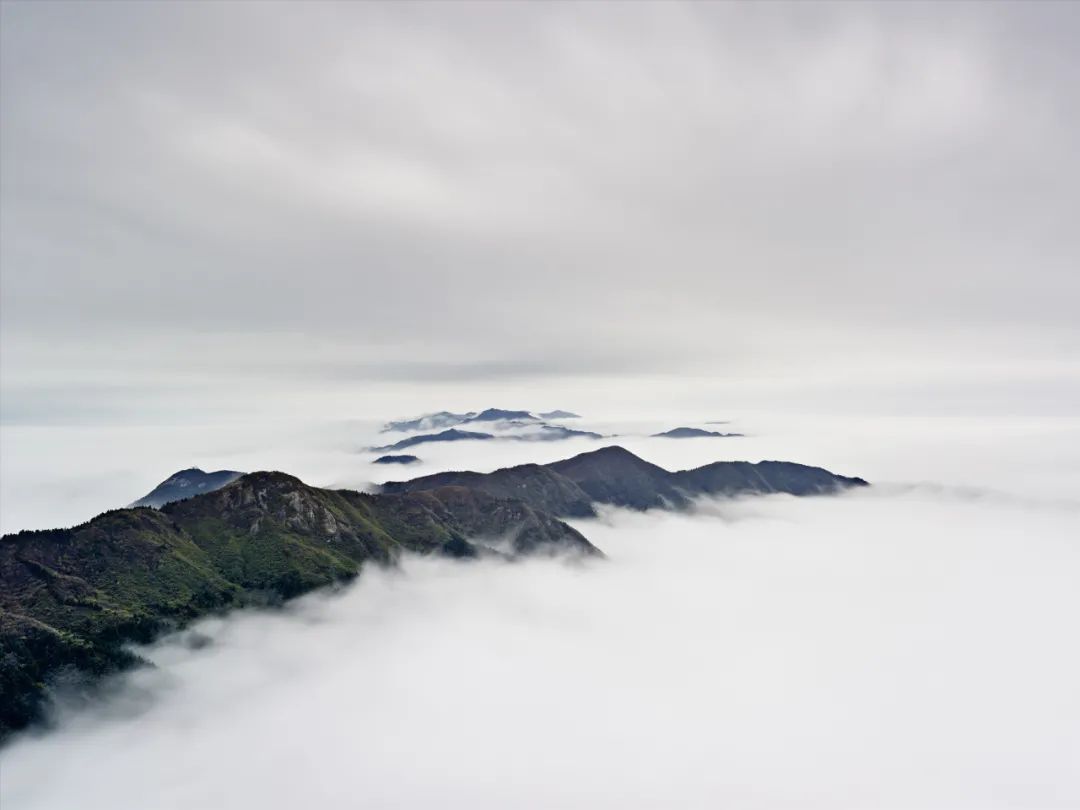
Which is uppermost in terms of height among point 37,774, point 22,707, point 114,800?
point 22,707

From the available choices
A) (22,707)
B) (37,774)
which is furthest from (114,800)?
(22,707)

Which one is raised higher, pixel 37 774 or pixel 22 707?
pixel 22 707

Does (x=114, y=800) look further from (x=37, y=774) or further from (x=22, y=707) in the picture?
(x=22, y=707)

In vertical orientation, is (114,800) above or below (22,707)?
below

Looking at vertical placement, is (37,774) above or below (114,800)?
above
